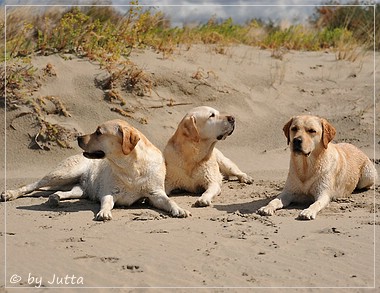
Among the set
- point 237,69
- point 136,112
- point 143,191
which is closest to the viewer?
point 143,191

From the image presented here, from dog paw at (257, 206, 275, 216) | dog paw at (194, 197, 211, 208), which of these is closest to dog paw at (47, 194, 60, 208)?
dog paw at (194, 197, 211, 208)

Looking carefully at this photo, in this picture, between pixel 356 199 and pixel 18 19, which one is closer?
pixel 356 199

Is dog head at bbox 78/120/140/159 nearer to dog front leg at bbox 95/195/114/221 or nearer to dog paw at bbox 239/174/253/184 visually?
dog front leg at bbox 95/195/114/221

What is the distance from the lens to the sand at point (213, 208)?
579cm

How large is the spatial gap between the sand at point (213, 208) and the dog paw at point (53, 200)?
0.36 ft

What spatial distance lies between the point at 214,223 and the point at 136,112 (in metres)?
5.16

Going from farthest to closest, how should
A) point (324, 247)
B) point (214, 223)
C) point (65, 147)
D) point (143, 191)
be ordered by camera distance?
1. point (65, 147)
2. point (143, 191)
3. point (214, 223)
4. point (324, 247)

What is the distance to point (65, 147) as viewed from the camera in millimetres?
11156

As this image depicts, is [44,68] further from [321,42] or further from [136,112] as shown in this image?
[321,42]

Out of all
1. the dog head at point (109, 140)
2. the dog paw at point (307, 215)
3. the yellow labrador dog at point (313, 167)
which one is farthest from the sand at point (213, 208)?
the dog head at point (109, 140)

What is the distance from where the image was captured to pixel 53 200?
26.8 feet

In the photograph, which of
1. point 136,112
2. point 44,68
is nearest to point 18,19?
point 44,68

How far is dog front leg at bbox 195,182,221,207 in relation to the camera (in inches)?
321

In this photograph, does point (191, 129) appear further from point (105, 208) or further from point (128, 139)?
point (105, 208)
